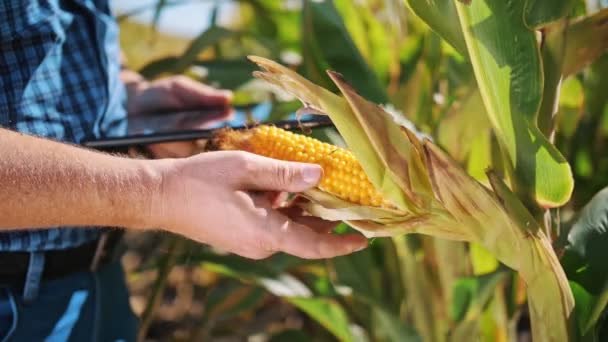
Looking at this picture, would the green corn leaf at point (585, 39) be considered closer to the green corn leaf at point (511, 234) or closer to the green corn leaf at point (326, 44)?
the green corn leaf at point (511, 234)

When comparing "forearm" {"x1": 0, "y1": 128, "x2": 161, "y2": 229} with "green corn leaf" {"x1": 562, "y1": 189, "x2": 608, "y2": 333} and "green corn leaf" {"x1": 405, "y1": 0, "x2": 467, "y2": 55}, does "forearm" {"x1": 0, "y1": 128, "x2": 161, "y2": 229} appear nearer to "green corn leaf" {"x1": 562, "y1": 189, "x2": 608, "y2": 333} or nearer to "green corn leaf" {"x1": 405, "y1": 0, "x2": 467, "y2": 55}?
"green corn leaf" {"x1": 405, "y1": 0, "x2": 467, "y2": 55}

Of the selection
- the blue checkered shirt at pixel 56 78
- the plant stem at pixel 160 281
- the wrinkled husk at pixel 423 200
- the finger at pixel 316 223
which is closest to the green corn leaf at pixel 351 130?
the wrinkled husk at pixel 423 200

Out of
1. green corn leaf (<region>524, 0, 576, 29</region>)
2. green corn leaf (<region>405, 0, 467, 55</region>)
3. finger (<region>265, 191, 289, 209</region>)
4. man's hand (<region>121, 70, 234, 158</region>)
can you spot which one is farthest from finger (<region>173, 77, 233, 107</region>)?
green corn leaf (<region>524, 0, 576, 29</region>)

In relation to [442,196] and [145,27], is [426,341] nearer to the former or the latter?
[442,196]

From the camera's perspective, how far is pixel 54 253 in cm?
112

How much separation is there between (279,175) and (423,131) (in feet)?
2.22

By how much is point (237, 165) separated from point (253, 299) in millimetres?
1032

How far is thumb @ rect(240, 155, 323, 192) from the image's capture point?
0.85 meters

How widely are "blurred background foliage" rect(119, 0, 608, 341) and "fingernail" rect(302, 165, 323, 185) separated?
22 cm

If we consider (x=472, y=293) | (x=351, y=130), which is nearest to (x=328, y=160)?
(x=351, y=130)

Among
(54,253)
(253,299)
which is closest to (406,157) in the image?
(54,253)

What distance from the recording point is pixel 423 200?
0.90m

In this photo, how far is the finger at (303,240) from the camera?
0.87 metres

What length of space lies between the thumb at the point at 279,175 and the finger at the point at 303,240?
0.12ft
